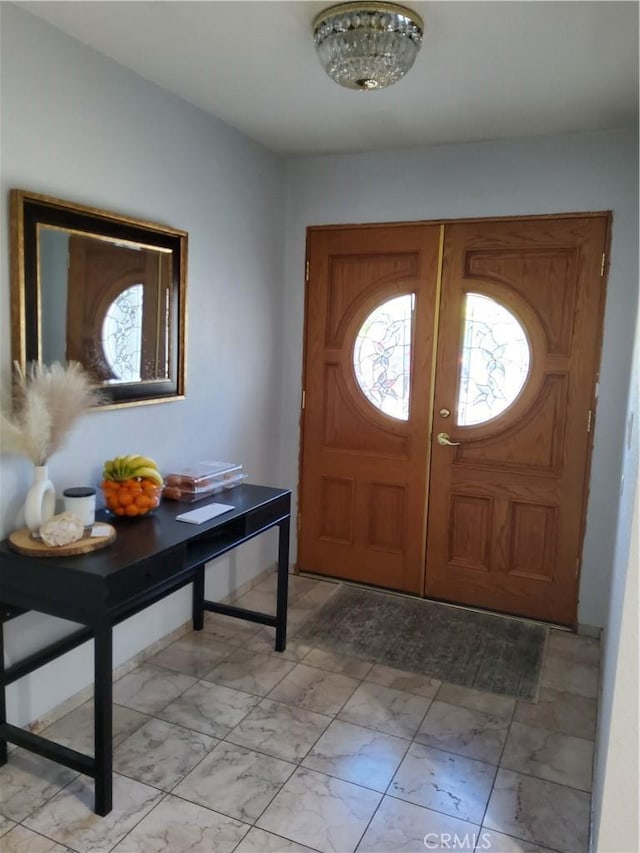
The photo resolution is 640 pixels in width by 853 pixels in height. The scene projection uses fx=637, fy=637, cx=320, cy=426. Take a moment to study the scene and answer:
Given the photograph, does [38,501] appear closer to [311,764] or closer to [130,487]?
[130,487]

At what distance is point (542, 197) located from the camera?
319 centimetres

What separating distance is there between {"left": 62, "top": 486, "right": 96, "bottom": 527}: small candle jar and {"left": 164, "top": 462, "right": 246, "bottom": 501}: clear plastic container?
52 cm

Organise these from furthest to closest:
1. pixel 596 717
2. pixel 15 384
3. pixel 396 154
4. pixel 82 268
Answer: pixel 396 154
pixel 596 717
pixel 82 268
pixel 15 384

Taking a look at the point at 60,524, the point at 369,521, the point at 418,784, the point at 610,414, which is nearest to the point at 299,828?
the point at 418,784

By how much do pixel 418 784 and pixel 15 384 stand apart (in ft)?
6.31

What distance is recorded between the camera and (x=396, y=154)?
345 centimetres

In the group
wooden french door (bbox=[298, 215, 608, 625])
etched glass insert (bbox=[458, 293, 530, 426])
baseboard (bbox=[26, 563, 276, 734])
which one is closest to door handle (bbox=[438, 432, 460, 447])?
wooden french door (bbox=[298, 215, 608, 625])

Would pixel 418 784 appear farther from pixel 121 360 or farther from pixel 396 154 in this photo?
pixel 396 154

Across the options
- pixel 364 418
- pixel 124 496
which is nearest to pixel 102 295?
pixel 124 496

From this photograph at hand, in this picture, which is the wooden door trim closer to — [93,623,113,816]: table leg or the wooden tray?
the wooden tray

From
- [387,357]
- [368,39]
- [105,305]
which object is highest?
[368,39]

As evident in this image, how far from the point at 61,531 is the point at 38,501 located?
0.18 metres

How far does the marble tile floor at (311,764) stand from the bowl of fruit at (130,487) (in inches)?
32.6

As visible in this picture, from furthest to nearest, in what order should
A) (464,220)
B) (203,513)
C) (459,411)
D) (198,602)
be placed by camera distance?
(459,411) < (464,220) < (198,602) < (203,513)
